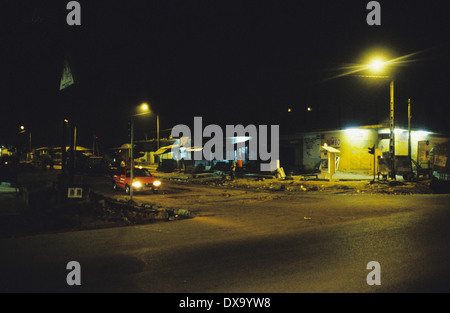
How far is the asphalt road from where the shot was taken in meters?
5.24

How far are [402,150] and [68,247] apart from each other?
28.8m

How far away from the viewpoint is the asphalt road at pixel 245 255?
17.2ft

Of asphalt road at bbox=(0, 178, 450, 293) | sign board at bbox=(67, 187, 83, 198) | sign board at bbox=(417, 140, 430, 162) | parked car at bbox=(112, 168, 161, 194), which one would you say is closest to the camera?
asphalt road at bbox=(0, 178, 450, 293)

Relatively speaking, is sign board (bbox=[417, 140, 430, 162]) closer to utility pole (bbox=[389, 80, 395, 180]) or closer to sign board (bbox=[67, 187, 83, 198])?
utility pole (bbox=[389, 80, 395, 180])

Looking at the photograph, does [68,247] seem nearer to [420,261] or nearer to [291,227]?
[291,227]

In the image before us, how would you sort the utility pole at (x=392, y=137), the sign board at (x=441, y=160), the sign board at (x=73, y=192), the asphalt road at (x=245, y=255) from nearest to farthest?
the asphalt road at (x=245, y=255) → the sign board at (x=73, y=192) → the sign board at (x=441, y=160) → the utility pole at (x=392, y=137)

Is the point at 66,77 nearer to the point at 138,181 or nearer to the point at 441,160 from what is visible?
the point at 138,181

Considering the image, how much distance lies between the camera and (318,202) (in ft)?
50.1

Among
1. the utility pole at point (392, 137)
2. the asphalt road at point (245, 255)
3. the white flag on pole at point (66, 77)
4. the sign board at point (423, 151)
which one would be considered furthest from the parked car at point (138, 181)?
the sign board at point (423, 151)

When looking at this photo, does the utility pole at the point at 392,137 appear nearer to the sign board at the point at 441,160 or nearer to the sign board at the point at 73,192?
the sign board at the point at 441,160

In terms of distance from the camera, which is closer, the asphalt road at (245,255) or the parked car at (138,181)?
the asphalt road at (245,255)

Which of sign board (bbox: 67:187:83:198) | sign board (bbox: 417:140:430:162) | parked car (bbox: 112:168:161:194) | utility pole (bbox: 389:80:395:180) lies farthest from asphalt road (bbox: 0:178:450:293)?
sign board (bbox: 417:140:430:162)

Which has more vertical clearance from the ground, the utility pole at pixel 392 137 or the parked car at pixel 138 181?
the utility pole at pixel 392 137
